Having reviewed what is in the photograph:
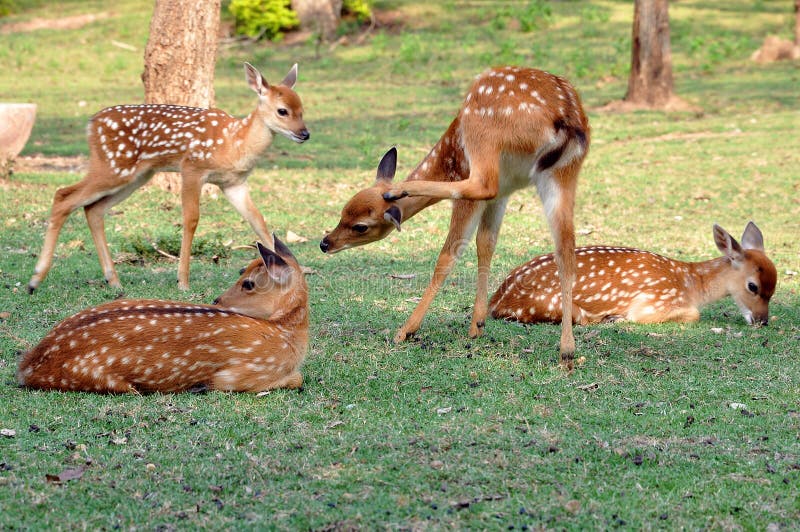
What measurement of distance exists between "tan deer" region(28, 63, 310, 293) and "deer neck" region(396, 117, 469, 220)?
2376 millimetres

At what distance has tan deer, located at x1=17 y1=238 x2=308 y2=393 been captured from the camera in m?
5.49

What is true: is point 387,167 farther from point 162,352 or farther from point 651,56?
point 651,56

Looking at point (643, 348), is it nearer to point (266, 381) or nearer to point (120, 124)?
point (266, 381)

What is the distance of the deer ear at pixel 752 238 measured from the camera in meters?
8.42

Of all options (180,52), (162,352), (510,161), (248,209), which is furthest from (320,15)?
(162,352)

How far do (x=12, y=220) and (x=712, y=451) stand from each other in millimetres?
8476

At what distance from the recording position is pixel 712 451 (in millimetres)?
4941

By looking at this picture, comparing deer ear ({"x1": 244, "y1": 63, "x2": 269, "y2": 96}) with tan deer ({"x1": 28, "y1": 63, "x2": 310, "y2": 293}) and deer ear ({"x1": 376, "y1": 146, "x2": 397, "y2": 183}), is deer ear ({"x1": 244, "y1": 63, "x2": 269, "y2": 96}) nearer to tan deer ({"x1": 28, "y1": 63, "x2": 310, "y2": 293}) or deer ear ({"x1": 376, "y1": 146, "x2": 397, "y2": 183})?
tan deer ({"x1": 28, "y1": 63, "x2": 310, "y2": 293})

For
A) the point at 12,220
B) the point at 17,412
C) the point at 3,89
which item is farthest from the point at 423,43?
the point at 17,412

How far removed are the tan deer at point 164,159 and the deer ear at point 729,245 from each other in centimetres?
386

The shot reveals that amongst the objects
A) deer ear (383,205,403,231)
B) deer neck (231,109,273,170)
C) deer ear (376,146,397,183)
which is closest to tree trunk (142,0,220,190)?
deer neck (231,109,273,170)

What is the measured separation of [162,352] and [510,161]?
249 cm

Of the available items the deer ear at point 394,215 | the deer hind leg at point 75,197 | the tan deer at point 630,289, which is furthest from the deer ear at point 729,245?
the deer hind leg at point 75,197

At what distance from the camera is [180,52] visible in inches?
466
